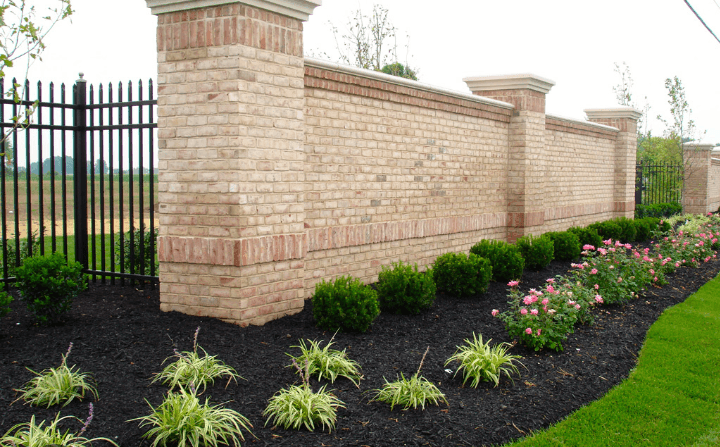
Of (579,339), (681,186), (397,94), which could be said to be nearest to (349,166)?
(397,94)

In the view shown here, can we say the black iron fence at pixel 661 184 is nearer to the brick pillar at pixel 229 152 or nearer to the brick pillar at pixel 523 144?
the brick pillar at pixel 523 144

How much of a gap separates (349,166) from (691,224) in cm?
1163

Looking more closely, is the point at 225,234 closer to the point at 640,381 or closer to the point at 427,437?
the point at 427,437

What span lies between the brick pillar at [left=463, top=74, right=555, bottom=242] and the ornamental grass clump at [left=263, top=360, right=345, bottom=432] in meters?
7.99

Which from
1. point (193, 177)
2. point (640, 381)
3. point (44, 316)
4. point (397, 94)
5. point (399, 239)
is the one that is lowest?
point (640, 381)

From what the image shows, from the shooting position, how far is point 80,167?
766 centimetres

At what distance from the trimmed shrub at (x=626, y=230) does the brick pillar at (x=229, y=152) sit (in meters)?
9.91

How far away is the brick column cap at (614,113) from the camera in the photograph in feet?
53.2

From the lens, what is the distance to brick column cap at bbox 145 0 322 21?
5.72 meters

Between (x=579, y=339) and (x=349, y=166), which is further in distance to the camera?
(x=349, y=166)

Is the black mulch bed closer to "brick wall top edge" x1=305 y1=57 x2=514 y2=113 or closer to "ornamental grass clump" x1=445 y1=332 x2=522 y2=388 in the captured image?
"ornamental grass clump" x1=445 y1=332 x2=522 y2=388

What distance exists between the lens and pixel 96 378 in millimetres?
4520

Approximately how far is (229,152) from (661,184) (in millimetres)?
22462

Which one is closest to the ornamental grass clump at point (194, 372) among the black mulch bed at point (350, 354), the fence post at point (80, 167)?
the black mulch bed at point (350, 354)
